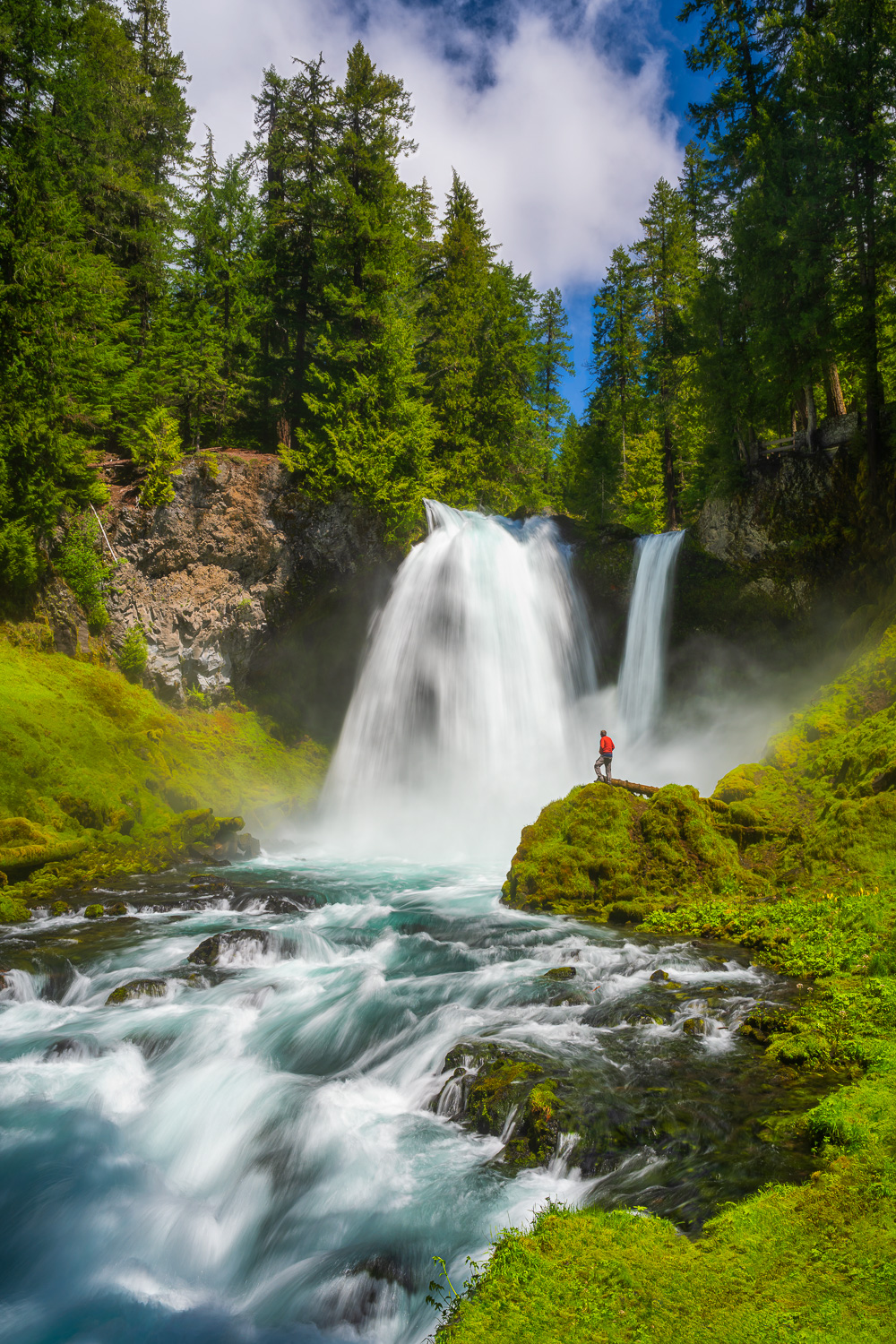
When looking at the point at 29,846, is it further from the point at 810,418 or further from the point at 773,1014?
the point at 810,418

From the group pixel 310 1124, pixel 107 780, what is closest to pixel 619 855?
pixel 310 1124

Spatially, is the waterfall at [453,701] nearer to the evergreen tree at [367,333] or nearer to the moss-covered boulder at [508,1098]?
the evergreen tree at [367,333]

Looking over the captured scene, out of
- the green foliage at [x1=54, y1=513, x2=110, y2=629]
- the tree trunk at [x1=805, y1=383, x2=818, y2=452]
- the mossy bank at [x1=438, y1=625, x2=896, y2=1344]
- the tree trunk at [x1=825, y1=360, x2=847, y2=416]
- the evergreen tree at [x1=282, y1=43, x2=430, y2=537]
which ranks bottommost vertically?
the mossy bank at [x1=438, y1=625, x2=896, y2=1344]

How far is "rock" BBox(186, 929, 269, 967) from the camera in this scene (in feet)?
30.7

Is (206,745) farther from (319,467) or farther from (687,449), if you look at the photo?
(687,449)

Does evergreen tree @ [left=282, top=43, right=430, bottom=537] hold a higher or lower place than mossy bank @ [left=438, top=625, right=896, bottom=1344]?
higher

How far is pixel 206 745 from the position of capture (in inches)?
816

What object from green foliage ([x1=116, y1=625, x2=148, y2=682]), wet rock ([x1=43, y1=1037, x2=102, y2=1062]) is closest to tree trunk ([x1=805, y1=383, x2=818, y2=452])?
green foliage ([x1=116, y1=625, x2=148, y2=682])

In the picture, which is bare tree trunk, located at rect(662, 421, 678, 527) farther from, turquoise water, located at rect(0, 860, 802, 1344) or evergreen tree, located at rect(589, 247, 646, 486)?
turquoise water, located at rect(0, 860, 802, 1344)

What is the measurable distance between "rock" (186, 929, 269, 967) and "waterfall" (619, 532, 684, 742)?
16.3 meters

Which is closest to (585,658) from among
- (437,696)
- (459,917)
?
(437,696)

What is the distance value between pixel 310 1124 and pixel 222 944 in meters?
4.02

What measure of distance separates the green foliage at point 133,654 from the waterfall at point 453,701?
7.05 m

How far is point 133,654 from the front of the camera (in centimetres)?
2019
